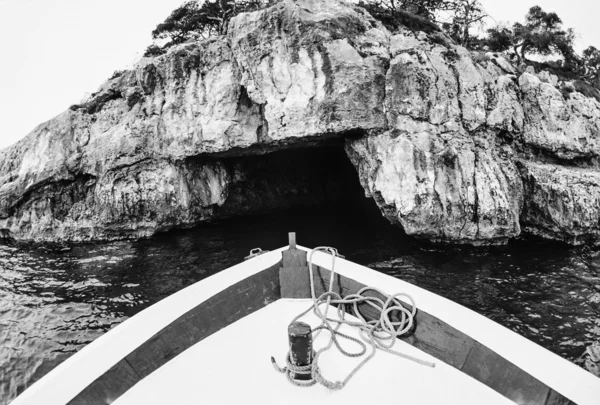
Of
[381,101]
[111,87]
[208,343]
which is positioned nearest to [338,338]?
[208,343]

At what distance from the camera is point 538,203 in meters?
11.3

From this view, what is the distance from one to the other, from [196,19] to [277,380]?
21.0m

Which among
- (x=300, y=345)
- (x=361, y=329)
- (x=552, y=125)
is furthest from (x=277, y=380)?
(x=552, y=125)

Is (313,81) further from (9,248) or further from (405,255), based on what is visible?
(9,248)

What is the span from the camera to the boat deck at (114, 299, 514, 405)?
9.11ft

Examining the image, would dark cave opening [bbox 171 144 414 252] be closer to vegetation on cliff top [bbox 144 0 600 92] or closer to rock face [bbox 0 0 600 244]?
rock face [bbox 0 0 600 244]

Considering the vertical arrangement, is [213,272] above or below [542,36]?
below

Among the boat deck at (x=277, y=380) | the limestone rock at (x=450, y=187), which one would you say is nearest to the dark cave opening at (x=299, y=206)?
the limestone rock at (x=450, y=187)

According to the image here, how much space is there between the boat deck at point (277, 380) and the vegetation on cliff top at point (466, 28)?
18064mm

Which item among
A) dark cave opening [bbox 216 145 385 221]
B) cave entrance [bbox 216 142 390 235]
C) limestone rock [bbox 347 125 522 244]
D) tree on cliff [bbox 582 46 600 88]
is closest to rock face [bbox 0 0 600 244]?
limestone rock [bbox 347 125 522 244]

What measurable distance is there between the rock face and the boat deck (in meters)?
7.77

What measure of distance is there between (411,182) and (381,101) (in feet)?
9.48

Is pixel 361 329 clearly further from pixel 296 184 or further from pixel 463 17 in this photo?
pixel 463 17

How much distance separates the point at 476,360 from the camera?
9.57ft
